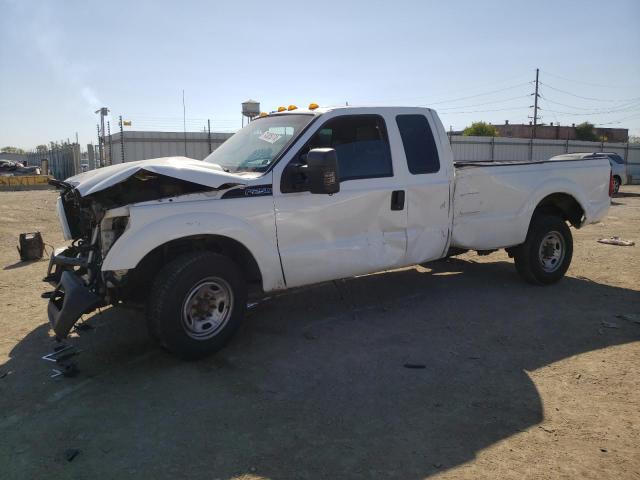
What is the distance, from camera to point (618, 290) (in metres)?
6.43

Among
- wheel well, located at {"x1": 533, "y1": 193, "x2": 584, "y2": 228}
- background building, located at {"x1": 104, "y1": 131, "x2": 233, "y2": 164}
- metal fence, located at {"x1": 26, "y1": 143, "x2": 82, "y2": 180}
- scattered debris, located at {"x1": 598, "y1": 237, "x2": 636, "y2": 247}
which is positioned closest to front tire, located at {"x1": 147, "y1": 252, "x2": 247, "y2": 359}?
wheel well, located at {"x1": 533, "y1": 193, "x2": 584, "y2": 228}

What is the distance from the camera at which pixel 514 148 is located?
30.5m

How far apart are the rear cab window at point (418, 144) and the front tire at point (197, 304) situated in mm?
2186

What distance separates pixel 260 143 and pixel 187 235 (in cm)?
139

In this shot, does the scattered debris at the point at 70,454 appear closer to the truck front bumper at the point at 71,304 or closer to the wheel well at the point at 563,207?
the truck front bumper at the point at 71,304

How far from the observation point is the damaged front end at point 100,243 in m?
3.92

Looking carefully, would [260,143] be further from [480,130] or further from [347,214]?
[480,130]

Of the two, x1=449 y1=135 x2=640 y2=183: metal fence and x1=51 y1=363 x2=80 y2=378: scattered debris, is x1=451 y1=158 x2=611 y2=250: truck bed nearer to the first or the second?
x1=51 y1=363 x2=80 y2=378: scattered debris

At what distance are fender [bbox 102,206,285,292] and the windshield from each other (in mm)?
621

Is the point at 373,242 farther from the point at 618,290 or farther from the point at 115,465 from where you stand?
the point at 618,290

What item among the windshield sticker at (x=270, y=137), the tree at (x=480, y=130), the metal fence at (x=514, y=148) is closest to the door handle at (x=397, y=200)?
the windshield sticker at (x=270, y=137)

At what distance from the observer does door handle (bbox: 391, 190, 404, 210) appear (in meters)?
5.17

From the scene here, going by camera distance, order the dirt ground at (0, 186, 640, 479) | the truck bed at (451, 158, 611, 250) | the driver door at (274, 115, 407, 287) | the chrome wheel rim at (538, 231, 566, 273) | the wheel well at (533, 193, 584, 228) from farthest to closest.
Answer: the wheel well at (533, 193, 584, 228), the chrome wheel rim at (538, 231, 566, 273), the truck bed at (451, 158, 611, 250), the driver door at (274, 115, 407, 287), the dirt ground at (0, 186, 640, 479)

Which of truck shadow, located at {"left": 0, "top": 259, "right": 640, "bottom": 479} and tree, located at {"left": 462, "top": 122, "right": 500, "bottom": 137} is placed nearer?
truck shadow, located at {"left": 0, "top": 259, "right": 640, "bottom": 479}
